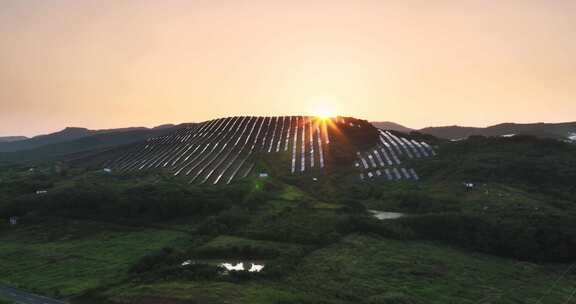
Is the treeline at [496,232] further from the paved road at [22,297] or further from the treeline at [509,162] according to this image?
the paved road at [22,297]

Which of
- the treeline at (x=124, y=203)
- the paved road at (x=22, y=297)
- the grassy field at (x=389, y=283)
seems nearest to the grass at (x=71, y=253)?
the paved road at (x=22, y=297)

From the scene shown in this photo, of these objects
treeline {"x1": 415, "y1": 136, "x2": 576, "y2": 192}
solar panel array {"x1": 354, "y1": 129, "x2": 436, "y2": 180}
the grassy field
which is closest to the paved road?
the grassy field

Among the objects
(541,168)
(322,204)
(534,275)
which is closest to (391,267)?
(534,275)

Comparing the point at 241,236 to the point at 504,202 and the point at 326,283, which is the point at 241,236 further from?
the point at 504,202

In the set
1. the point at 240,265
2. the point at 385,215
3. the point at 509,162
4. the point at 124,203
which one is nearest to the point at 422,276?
the point at 240,265

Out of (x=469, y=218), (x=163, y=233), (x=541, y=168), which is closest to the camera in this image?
(x=469, y=218)
